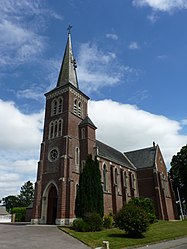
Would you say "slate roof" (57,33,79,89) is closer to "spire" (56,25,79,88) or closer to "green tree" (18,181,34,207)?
"spire" (56,25,79,88)

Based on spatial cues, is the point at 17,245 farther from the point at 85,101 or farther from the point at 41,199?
the point at 85,101

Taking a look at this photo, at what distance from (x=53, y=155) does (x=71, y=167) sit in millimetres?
3706

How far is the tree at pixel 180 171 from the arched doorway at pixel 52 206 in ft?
99.6

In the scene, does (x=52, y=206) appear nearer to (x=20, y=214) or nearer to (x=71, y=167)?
(x=71, y=167)

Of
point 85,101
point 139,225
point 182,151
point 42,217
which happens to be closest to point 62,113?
point 85,101

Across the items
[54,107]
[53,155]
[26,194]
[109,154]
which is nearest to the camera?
[53,155]

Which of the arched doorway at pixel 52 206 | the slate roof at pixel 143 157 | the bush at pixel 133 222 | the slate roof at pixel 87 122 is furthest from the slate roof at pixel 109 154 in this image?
the bush at pixel 133 222

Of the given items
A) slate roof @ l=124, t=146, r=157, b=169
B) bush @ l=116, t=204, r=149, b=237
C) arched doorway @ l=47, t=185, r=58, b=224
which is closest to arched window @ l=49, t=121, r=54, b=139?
arched doorway @ l=47, t=185, r=58, b=224

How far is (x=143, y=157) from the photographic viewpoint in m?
46.7

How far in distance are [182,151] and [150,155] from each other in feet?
29.4

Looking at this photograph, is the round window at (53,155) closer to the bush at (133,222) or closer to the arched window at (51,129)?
the arched window at (51,129)

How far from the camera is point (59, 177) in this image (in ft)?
93.5

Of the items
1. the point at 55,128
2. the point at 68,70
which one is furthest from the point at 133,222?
the point at 68,70

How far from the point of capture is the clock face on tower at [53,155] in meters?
30.8
